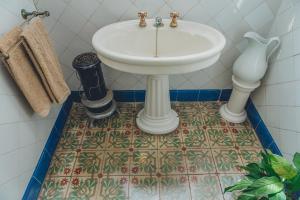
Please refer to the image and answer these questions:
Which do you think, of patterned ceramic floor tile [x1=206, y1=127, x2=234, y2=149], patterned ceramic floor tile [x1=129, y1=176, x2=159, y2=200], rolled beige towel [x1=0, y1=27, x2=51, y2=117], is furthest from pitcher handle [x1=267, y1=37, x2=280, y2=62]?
rolled beige towel [x1=0, y1=27, x2=51, y2=117]

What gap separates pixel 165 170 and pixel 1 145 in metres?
0.90

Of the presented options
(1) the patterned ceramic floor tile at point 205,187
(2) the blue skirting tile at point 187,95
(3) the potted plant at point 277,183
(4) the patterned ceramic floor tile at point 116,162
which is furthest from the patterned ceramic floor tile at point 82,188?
(2) the blue skirting tile at point 187,95

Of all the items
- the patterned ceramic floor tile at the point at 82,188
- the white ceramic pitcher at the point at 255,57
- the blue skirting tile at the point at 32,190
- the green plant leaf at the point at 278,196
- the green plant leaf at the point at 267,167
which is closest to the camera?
the green plant leaf at the point at 278,196

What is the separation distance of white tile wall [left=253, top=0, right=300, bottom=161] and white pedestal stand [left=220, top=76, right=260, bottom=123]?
138mm

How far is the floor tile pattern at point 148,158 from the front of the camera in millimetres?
1302

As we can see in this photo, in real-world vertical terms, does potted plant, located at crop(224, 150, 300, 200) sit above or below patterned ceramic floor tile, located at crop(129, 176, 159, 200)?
above

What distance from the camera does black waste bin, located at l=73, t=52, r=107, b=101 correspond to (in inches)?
56.5

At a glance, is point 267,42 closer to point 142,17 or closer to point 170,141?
point 142,17

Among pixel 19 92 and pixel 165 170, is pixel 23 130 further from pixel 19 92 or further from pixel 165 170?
pixel 165 170

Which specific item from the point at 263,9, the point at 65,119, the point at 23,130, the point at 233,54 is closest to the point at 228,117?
the point at 233,54

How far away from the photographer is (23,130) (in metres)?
1.18

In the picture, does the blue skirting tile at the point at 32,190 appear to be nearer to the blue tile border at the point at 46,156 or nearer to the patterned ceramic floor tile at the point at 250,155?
the blue tile border at the point at 46,156

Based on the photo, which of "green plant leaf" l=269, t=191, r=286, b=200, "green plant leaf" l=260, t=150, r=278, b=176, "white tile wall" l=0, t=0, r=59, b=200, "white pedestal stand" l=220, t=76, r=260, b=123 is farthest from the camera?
"white pedestal stand" l=220, t=76, r=260, b=123

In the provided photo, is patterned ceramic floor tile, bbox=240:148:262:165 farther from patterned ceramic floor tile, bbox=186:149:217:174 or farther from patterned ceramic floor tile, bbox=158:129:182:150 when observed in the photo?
patterned ceramic floor tile, bbox=158:129:182:150
